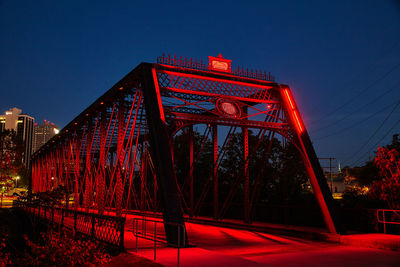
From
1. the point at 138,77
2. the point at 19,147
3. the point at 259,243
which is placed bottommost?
the point at 259,243

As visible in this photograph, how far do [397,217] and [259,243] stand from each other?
473 cm

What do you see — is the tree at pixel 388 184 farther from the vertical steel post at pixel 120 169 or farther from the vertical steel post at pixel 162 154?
the vertical steel post at pixel 120 169

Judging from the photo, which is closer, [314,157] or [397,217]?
[397,217]

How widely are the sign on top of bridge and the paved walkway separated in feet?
21.7

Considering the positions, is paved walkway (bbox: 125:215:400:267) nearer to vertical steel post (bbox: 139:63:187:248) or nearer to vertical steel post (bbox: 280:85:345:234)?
vertical steel post (bbox: 139:63:187:248)

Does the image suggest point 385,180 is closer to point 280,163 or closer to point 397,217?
point 397,217

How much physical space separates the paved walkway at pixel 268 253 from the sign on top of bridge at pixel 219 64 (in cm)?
663

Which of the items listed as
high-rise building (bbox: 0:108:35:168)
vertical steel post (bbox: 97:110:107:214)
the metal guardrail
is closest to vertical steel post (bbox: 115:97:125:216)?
the metal guardrail

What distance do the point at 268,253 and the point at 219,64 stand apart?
8.21 m

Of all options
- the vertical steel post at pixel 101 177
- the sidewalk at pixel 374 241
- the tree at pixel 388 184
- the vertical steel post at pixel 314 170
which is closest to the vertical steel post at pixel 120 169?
the vertical steel post at pixel 101 177

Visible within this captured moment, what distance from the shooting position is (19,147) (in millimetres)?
24844

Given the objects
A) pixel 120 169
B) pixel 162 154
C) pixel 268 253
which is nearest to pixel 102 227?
pixel 162 154

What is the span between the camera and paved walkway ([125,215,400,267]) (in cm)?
848

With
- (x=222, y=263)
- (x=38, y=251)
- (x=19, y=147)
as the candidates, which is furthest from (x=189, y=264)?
(x=19, y=147)
